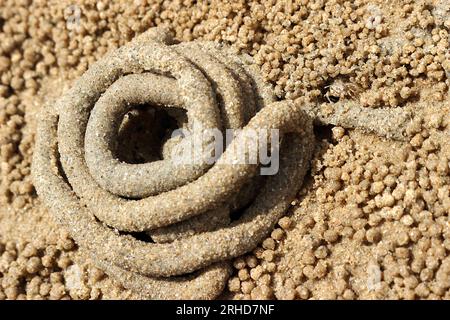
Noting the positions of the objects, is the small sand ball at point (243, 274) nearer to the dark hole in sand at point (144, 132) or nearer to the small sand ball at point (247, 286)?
the small sand ball at point (247, 286)

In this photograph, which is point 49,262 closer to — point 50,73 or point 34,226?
point 34,226

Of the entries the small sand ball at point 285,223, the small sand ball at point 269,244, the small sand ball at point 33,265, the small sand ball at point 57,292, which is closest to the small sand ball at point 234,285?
the small sand ball at point 269,244

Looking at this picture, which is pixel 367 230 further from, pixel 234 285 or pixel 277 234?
pixel 234 285

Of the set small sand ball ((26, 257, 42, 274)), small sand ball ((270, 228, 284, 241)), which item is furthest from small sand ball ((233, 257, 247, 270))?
small sand ball ((26, 257, 42, 274))

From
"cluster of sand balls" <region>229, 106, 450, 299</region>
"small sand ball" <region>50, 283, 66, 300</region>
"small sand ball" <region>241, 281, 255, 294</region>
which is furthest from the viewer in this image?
"small sand ball" <region>50, 283, 66, 300</region>

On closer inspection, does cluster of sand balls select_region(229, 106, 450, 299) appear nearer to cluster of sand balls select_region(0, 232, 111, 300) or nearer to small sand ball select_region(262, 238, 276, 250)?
small sand ball select_region(262, 238, 276, 250)

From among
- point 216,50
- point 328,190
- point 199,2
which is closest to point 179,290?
point 328,190
